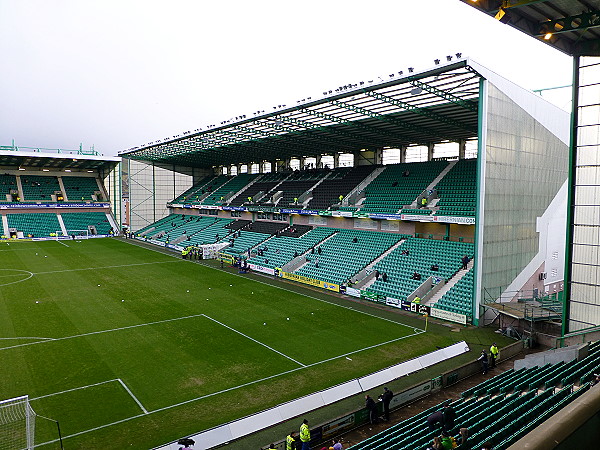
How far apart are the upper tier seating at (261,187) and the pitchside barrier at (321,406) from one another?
1441 inches

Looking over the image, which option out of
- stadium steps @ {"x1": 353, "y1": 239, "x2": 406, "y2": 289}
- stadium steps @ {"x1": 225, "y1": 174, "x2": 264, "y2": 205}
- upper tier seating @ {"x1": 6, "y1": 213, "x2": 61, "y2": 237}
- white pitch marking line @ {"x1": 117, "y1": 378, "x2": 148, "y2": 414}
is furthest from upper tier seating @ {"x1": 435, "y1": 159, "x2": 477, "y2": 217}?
upper tier seating @ {"x1": 6, "y1": 213, "x2": 61, "y2": 237}

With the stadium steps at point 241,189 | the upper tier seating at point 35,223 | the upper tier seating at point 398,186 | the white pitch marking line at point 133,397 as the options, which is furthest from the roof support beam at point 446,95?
the upper tier seating at point 35,223

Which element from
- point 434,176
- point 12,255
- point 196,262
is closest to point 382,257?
point 434,176

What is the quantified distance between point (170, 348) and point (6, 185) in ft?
174

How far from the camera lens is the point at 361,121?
30234mm

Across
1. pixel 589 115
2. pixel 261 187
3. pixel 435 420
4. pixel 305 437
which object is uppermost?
pixel 589 115

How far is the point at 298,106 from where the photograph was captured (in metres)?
27.3

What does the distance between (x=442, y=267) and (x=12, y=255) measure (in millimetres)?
39480

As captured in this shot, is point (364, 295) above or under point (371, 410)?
above

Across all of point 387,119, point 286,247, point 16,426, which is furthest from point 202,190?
point 16,426

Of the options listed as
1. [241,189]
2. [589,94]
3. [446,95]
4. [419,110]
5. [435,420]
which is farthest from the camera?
[241,189]

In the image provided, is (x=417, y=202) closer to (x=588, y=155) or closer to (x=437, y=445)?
(x=588, y=155)

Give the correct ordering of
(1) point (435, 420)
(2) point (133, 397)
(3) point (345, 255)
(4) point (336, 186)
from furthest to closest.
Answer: (4) point (336, 186), (3) point (345, 255), (2) point (133, 397), (1) point (435, 420)

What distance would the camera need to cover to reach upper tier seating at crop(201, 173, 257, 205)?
55.2m
